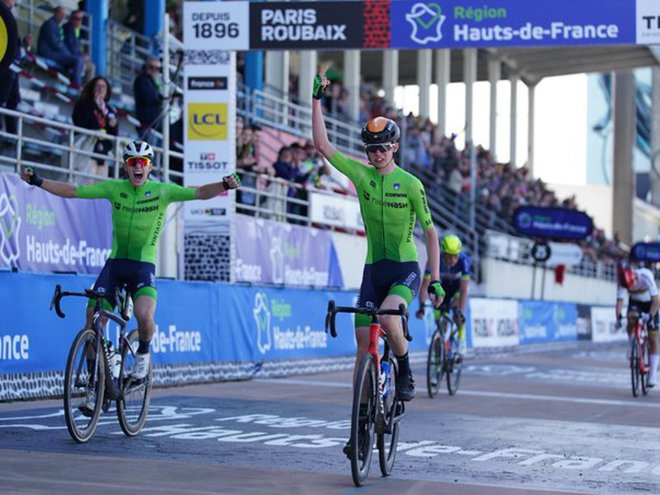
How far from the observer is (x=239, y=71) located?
2723 centimetres

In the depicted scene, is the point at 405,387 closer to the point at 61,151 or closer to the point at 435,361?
the point at 435,361

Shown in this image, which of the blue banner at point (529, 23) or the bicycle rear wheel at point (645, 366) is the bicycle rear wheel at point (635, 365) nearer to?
the bicycle rear wheel at point (645, 366)

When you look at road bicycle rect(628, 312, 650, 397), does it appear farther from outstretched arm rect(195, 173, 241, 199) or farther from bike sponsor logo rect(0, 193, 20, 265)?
outstretched arm rect(195, 173, 241, 199)

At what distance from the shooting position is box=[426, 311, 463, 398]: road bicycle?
15945 millimetres

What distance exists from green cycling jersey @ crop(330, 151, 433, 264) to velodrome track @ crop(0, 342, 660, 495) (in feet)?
4.62

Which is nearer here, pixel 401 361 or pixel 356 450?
pixel 356 450

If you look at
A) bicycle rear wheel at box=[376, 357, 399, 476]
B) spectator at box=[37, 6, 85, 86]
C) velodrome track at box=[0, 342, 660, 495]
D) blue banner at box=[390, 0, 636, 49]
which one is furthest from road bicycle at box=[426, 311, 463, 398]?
bicycle rear wheel at box=[376, 357, 399, 476]

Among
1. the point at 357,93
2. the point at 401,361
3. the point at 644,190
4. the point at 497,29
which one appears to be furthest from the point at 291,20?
the point at 644,190

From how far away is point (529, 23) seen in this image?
18734mm

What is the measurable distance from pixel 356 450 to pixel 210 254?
36.6 ft

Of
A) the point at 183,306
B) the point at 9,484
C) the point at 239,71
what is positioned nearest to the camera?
the point at 9,484

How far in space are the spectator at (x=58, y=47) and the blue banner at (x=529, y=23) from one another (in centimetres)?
511

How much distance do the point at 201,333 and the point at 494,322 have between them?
13471 millimetres

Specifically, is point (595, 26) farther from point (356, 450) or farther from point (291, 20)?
point (356, 450)
